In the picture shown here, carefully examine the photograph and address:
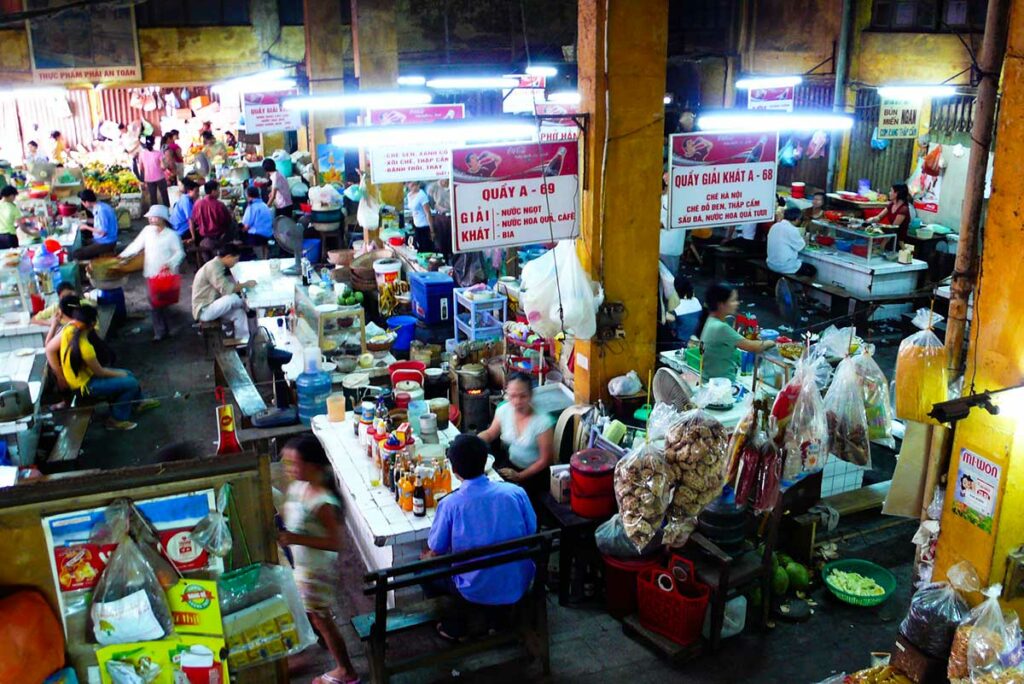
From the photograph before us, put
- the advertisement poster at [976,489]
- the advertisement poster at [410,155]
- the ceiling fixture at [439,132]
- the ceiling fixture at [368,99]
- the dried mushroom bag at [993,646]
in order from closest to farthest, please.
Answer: the dried mushroom bag at [993,646] < the advertisement poster at [976,489] < the ceiling fixture at [439,132] < the advertisement poster at [410,155] < the ceiling fixture at [368,99]

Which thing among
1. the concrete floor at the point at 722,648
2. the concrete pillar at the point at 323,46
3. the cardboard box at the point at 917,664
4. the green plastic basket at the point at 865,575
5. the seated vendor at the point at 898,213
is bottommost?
the concrete floor at the point at 722,648

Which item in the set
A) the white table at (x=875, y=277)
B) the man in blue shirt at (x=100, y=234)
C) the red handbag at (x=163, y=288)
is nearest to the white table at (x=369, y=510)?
the red handbag at (x=163, y=288)

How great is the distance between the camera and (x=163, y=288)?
12.5 m

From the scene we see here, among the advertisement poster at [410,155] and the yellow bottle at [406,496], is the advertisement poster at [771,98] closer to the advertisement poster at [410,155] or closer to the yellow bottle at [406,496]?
the advertisement poster at [410,155]

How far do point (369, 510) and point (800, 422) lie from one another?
2.97 metres

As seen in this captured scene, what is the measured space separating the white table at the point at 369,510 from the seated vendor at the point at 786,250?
839cm

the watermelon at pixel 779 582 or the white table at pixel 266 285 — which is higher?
the white table at pixel 266 285

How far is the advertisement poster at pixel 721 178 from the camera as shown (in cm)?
755

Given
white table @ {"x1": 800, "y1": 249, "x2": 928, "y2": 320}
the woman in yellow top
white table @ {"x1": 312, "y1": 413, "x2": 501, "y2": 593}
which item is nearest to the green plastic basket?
white table @ {"x1": 312, "y1": 413, "x2": 501, "y2": 593}

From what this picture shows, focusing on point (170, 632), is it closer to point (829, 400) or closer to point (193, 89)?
point (829, 400)

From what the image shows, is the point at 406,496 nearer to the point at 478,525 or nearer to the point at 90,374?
the point at 478,525

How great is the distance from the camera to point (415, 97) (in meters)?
14.7

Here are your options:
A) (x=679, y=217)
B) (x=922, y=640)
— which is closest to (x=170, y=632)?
(x=922, y=640)

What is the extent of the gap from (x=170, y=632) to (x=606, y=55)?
5.73 metres
